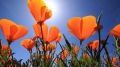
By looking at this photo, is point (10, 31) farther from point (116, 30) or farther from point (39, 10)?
point (116, 30)

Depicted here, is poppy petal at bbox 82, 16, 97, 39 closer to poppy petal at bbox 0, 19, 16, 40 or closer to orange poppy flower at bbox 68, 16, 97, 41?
orange poppy flower at bbox 68, 16, 97, 41


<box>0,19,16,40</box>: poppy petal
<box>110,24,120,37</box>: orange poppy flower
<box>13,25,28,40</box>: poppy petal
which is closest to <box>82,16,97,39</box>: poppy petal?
<box>110,24,120,37</box>: orange poppy flower

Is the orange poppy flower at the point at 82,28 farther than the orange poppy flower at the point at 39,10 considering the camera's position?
No

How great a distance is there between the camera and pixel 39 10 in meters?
2.03

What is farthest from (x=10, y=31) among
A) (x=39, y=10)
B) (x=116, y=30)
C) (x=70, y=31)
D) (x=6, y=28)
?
(x=116, y=30)

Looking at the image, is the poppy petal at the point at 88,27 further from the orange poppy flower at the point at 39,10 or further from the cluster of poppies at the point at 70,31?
the orange poppy flower at the point at 39,10

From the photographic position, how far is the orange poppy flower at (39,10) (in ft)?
6.53

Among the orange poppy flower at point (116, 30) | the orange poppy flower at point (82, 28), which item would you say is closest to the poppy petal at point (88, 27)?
the orange poppy flower at point (82, 28)

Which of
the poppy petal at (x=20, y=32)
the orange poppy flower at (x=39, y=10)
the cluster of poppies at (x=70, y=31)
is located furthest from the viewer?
the poppy petal at (x=20, y=32)

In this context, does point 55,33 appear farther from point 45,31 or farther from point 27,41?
point 27,41

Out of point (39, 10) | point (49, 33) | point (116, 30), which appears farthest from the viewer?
point (49, 33)

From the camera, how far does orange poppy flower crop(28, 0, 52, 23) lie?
1.99 meters

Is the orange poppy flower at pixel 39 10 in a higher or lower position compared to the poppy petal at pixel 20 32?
higher

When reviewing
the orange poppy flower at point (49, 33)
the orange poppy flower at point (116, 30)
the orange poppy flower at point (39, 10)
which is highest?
the orange poppy flower at point (39, 10)
